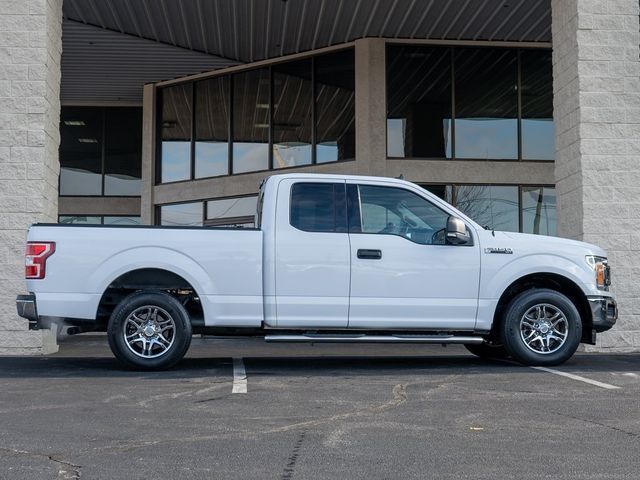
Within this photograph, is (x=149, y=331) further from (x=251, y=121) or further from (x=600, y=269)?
(x=251, y=121)

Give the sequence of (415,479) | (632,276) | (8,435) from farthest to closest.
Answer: (632,276), (8,435), (415,479)

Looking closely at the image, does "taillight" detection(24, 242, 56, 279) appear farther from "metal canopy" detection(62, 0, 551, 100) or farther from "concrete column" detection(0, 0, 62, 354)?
"metal canopy" detection(62, 0, 551, 100)

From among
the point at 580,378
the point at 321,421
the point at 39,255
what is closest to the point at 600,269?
the point at 580,378

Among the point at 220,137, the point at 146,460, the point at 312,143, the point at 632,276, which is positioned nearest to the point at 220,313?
the point at 146,460

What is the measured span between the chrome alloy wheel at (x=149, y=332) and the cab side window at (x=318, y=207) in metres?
1.62

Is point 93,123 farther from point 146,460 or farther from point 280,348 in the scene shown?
point 146,460

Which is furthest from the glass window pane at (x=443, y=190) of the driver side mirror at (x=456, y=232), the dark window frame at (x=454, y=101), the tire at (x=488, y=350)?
the driver side mirror at (x=456, y=232)

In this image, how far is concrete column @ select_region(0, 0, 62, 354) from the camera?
11086 mm

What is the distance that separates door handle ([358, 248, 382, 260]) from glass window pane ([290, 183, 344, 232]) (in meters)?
0.37

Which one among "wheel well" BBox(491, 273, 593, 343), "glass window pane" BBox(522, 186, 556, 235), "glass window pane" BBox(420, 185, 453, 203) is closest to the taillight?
"wheel well" BBox(491, 273, 593, 343)

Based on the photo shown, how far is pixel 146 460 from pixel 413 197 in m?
4.99

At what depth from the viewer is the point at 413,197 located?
8.95 m

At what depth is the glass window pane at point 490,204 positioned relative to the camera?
18.7 m

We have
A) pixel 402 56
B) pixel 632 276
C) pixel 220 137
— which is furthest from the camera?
pixel 220 137
